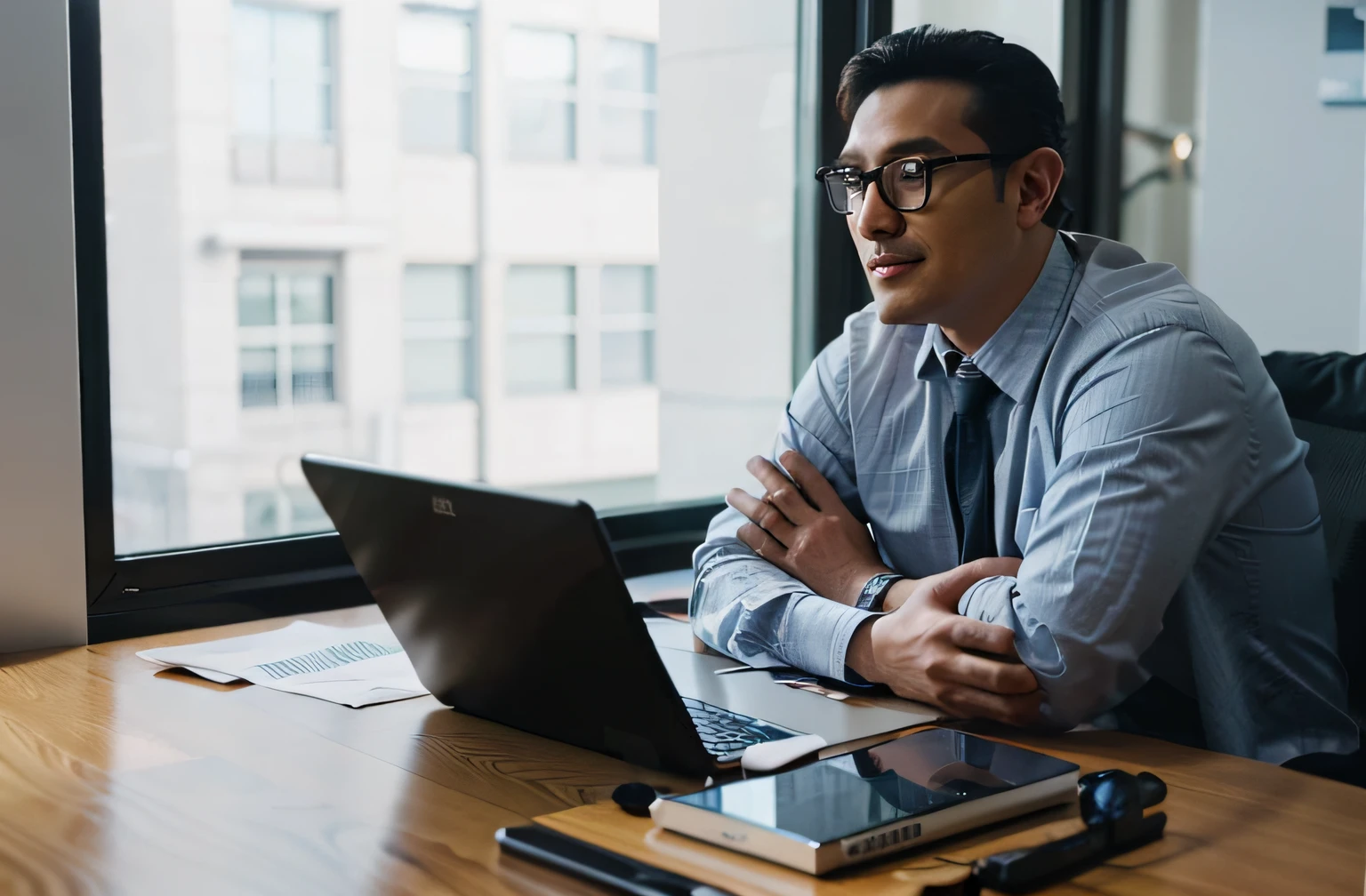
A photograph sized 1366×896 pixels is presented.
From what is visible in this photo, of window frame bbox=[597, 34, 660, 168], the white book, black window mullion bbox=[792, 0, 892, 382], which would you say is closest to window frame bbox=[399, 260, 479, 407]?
window frame bbox=[597, 34, 660, 168]

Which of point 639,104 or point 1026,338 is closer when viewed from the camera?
point 1026,338

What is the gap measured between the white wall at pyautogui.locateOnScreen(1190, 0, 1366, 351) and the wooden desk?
63.8 inches

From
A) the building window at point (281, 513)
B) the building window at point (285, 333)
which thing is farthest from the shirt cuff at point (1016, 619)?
the building window at point (285, 333)

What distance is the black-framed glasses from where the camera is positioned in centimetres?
149

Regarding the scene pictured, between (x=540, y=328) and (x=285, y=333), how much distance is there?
1.73 feet

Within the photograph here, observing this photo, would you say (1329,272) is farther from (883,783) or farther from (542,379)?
(883,783)

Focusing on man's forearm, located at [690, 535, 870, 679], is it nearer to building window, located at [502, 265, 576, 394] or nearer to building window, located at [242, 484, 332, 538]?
building window, located at [242, 484, 332, 538]

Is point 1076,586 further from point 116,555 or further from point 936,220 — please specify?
point 116,555

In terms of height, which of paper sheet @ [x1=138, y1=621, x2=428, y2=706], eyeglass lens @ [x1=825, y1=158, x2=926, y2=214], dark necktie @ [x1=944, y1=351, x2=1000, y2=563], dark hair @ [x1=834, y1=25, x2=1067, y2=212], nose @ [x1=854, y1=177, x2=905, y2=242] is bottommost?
paper sheet @ [x1=138, y1=621, x2=428, y2=706]

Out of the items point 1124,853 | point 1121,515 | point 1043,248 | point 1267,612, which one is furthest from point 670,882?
point 1043,248

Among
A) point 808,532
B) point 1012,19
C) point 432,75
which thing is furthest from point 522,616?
point 1012,19

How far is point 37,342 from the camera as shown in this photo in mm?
1571

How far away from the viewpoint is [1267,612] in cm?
142

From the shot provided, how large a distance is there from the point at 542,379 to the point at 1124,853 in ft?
5.28
